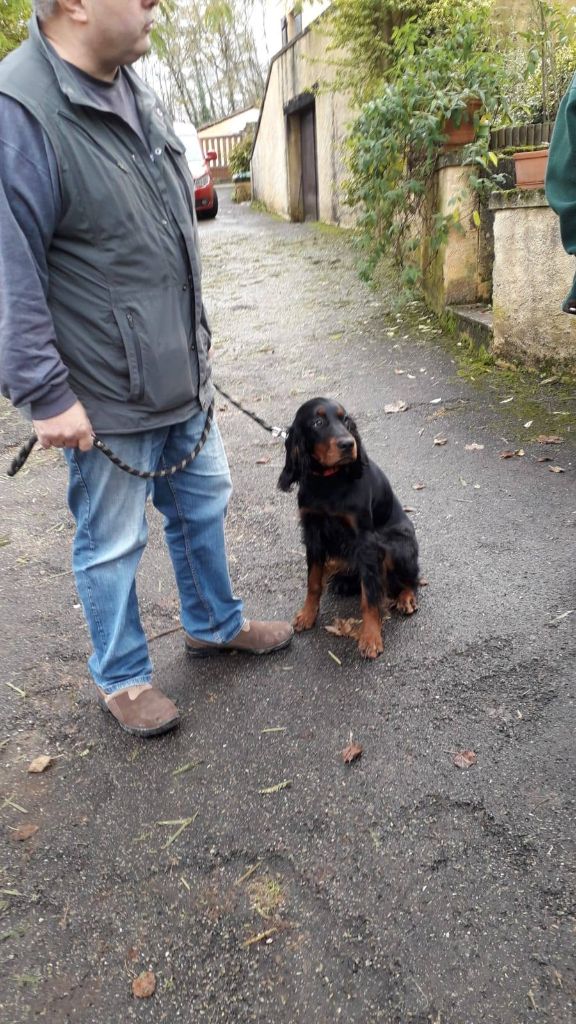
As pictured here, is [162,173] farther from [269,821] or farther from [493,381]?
[493,381]

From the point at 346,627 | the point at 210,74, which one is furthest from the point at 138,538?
the point at 210,74

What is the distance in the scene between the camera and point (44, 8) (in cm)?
201

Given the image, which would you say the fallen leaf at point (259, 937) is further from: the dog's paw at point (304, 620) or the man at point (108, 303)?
the dog's paw at point (304, 620)

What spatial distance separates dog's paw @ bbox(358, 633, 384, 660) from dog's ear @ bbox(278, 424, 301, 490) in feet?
2.33

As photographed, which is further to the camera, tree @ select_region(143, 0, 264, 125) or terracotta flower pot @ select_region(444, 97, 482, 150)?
tree @ select_region(143, 0, 264, 125)

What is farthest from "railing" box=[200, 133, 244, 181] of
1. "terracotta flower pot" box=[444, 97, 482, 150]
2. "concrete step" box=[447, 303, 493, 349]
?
"concrete step" box=[447, 303, 493, 349]

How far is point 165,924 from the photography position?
6.70 ft

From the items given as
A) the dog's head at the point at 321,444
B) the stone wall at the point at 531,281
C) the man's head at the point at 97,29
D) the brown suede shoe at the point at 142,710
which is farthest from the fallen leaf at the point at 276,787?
the stone wall at the point at 531,281

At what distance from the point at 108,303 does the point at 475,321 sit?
464 centimetres

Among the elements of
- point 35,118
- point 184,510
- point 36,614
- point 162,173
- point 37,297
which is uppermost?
point 35,118

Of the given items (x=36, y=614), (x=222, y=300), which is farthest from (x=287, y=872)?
(x=222, y=300)

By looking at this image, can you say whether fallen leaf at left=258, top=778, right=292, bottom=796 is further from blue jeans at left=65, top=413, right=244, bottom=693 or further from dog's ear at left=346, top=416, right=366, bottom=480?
dog's ear at left=346, top=416, right=366, bottom=480

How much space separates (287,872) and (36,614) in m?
2.06

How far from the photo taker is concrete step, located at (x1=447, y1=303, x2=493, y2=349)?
6.09m
